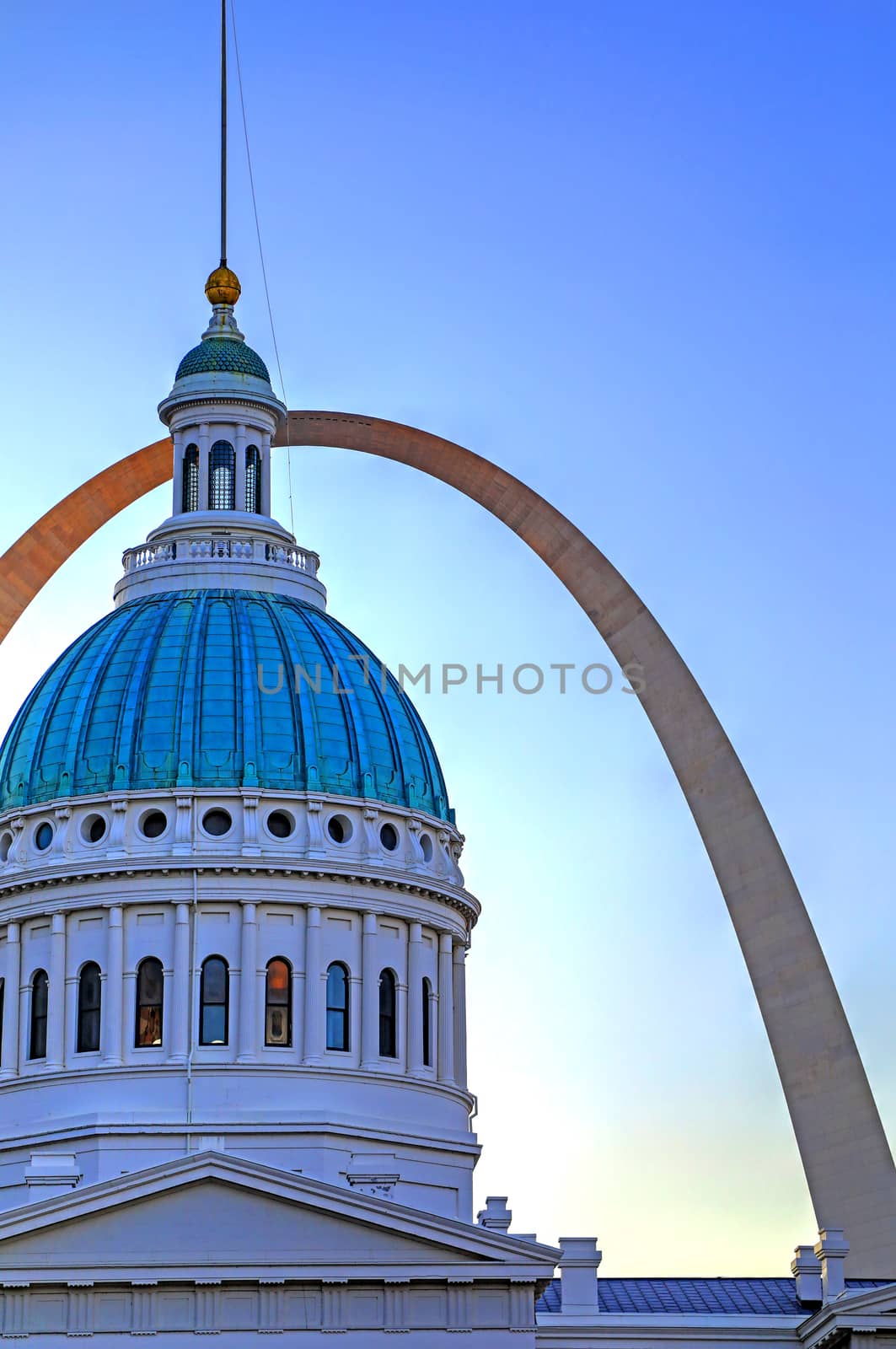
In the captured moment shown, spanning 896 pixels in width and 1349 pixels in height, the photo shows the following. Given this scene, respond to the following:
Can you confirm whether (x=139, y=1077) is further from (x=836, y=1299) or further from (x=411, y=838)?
(x=836, y=1299)

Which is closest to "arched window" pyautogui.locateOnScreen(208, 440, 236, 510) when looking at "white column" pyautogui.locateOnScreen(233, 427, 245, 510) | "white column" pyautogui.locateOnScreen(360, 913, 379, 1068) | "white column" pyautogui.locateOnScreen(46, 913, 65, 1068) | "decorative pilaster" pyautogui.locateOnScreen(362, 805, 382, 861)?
"white column" pyautogui.locateOnScreen(233, 427, 245, 510)

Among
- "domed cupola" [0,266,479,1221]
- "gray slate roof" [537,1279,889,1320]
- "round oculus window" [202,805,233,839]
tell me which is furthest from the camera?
"round oculus window" [202,805,233,839]

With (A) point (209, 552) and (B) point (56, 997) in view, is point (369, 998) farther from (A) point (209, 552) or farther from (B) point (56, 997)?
(A) point (209, 552)

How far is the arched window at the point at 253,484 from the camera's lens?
9406 cm

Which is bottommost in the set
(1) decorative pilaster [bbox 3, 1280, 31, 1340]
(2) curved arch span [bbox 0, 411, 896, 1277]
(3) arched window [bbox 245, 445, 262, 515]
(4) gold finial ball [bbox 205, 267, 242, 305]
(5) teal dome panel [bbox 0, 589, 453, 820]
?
(1) decorative pilaster [bbox 3, 1280, 31, 1340]

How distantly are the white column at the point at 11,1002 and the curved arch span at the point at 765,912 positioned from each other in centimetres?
1770

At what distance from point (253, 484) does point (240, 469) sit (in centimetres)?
70

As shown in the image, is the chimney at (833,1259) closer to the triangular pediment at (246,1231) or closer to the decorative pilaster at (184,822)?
the triangular pediment at (246,1231)

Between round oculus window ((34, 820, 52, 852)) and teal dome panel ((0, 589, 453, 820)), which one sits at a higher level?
teal dome panel ((0, 589, 453, 820))

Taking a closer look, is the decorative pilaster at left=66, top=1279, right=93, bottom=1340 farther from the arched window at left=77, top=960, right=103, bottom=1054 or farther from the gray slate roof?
the gray slate roof

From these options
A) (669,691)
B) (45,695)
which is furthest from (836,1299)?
(45,695)

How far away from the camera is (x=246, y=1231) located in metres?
74.1

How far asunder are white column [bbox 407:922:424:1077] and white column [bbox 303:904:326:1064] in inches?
121

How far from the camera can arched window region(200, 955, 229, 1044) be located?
84.3 metres
